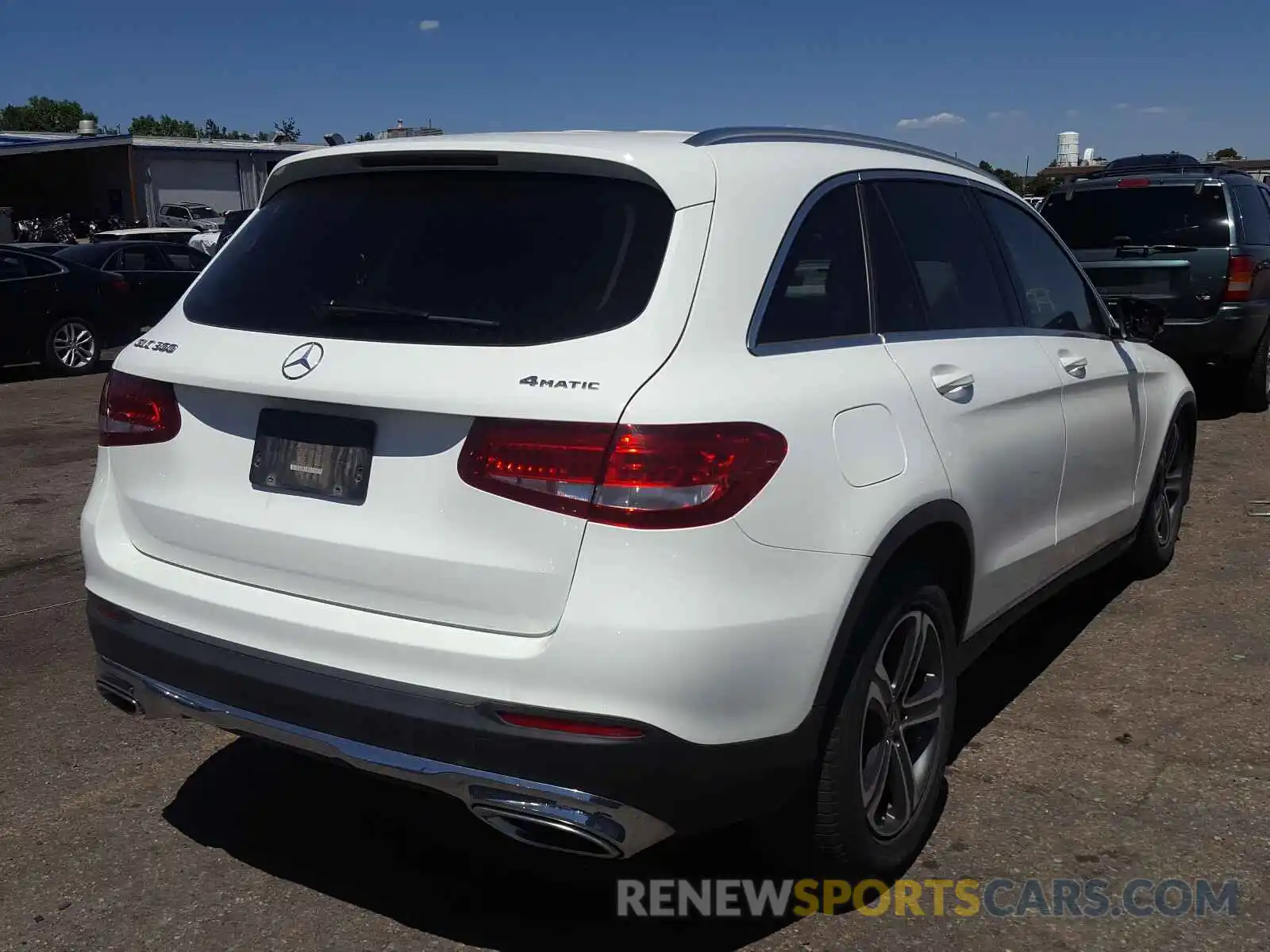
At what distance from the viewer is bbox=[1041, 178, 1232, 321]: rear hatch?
31.1 ft

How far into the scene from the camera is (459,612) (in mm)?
2535

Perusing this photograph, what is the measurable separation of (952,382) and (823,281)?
1.71 feet

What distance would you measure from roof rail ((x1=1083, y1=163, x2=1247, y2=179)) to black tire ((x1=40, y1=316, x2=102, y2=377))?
1085 cm

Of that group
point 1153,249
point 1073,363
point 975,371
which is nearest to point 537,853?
point 975,371

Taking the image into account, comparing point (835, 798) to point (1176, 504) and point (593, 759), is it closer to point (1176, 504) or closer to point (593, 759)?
point (593, 759)

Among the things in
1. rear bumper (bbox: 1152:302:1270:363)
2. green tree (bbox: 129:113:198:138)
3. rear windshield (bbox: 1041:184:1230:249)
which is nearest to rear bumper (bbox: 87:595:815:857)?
rear bumper (bbox: 1152:302:1270:363)

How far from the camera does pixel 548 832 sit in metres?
2.50

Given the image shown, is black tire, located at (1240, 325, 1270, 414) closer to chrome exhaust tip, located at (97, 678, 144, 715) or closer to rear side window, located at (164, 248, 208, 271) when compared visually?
chrome exhaust tip, located at (97, 678, 144, 715)

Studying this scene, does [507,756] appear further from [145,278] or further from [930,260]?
[145,278]

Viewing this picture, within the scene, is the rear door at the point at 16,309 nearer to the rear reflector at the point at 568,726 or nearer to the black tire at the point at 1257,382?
the black tire at the point at 1257,382

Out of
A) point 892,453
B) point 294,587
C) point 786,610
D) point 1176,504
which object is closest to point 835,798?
point 786,610

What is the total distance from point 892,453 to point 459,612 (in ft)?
3.58

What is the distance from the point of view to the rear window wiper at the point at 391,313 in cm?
266

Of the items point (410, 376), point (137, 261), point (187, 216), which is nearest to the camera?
point (410, 376)
